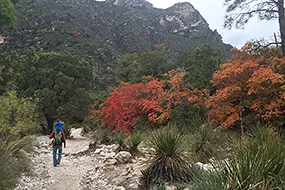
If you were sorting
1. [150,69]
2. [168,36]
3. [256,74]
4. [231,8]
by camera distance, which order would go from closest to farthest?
[256,74] → [231,8] → [150,69] → [168,36]

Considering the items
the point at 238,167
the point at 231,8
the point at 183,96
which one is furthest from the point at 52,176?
the point at 231,8

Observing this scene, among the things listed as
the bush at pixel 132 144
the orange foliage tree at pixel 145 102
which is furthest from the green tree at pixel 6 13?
the orange foliage tree at pixel 145 102

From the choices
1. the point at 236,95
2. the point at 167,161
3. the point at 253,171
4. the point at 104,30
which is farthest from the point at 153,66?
the point at 104,30

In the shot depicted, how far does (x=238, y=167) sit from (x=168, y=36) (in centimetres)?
7426

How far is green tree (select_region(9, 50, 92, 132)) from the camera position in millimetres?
21547

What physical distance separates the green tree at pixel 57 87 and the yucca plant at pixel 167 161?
52.9ft

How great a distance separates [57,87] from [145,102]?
10.2 meters

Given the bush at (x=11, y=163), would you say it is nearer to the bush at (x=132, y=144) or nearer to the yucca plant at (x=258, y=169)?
the bush at (x=132, y=144)

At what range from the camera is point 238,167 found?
357cm

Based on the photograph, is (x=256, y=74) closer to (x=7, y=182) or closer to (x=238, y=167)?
(x=238, y=167)

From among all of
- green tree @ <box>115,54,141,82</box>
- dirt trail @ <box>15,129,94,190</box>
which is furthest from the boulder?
green tree @ <box>115,54,141,82</box>

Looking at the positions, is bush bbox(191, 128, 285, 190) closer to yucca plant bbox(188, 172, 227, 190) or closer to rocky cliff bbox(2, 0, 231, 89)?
yucca plant bbox(188, 172, 227, 190)

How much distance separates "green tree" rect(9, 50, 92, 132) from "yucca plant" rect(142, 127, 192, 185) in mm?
16136

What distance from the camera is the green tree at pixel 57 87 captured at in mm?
21547
